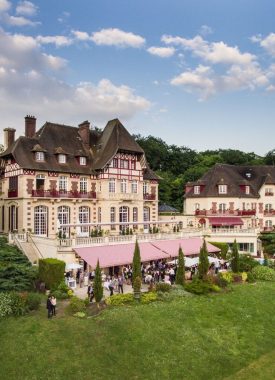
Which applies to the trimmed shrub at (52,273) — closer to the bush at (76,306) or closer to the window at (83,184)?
the bush at (76,306)

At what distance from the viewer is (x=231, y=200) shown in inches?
2133

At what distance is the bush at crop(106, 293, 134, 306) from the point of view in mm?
25469

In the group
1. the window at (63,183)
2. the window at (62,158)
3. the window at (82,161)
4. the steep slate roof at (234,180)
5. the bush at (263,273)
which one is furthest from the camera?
the steep slate roof at (234,180)

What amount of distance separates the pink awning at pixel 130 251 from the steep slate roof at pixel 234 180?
44.7ft

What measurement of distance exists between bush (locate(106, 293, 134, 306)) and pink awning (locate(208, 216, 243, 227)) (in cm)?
2868

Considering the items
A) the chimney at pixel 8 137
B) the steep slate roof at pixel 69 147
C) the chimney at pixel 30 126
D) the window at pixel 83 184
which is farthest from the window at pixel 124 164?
the chimney at pixel 8 137

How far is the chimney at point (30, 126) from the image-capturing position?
44531 mm

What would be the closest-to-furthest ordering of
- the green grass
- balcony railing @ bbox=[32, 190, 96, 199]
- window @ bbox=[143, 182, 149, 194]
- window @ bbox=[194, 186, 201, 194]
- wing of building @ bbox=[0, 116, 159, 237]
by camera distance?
the green grass
balcony railing @ bbox=[32, 190, 96, 199]
wing of building @ bbox=[0, 116, 159, 237]
window @ bbox=[143, 182, 149, 194]
window @ bbox=[194, 186, 201, 194]

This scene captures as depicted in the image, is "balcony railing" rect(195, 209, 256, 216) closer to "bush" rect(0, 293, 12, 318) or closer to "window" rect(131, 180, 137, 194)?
"window" rect(131, 180, 137, 194)

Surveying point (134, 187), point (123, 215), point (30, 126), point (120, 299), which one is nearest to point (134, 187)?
point (134, 187)

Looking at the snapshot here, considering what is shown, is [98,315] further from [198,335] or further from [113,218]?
[113,218]

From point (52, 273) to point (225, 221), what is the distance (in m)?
29.8

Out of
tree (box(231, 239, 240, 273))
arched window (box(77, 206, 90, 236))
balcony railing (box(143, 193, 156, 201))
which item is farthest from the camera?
balcony railing (box(143, 193, 156, 201))

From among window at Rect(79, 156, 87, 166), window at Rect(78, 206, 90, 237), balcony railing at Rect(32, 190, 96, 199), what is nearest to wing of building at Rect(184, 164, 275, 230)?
window at Rect(78, 206, 90, 237)
